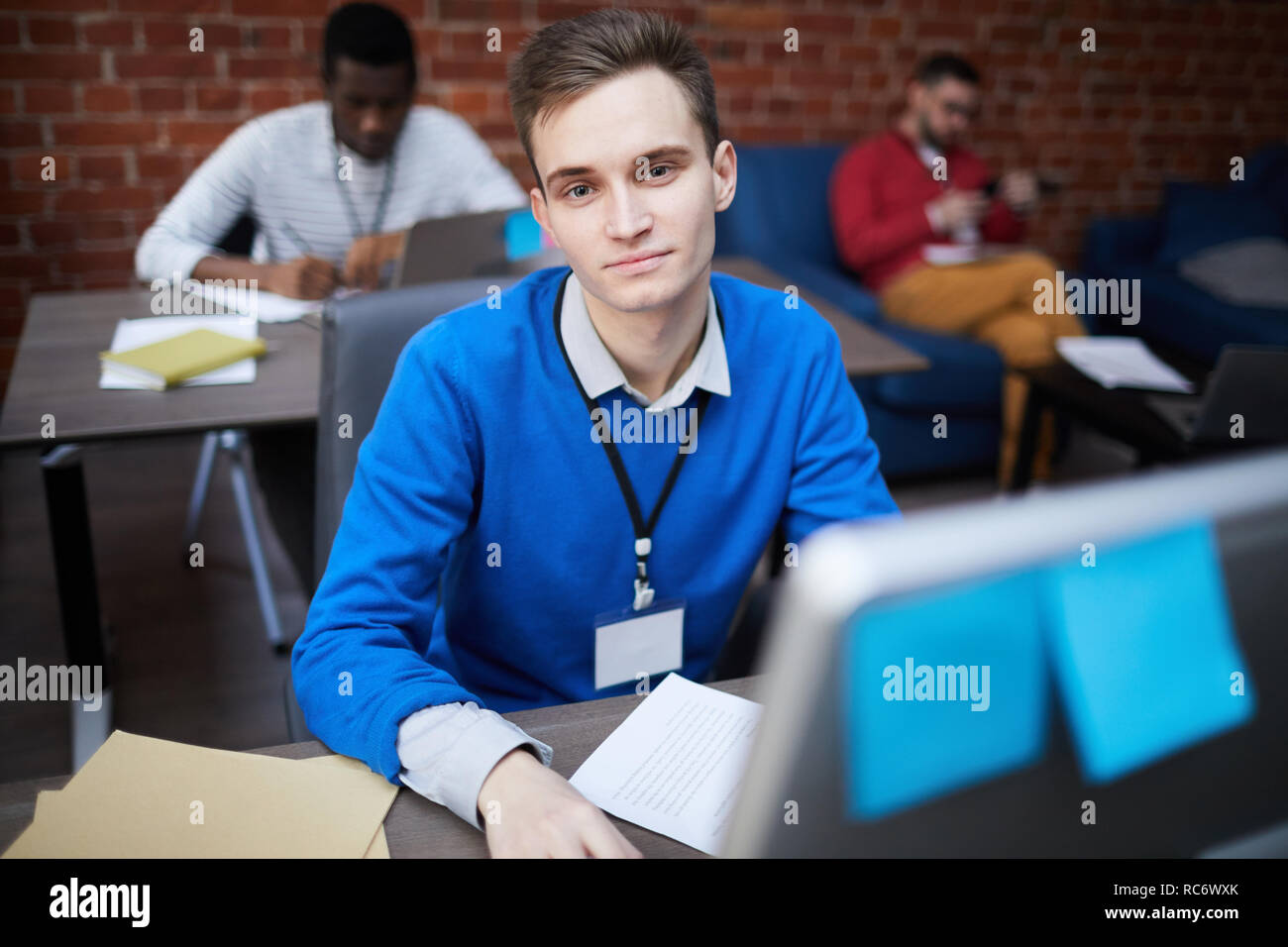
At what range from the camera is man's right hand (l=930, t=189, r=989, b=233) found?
3375 mm

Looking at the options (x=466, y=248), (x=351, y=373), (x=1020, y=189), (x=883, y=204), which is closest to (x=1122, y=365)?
(x=1020, y=189)

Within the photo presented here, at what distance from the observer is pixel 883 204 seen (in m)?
3.59

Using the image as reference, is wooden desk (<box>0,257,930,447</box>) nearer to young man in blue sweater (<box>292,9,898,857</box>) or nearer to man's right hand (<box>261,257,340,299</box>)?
man's right hand (<box>261,257,340,299</box>)

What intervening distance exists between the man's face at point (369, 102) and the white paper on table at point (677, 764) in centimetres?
198

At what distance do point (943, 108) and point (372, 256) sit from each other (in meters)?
2.31

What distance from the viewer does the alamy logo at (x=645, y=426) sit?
3.81ft

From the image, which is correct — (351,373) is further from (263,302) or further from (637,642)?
(263,302)

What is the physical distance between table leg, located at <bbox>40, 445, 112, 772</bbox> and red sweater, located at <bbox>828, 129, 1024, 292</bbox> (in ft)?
8.55

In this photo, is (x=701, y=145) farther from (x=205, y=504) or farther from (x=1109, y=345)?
(x=205, y=504)

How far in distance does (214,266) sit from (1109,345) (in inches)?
89.6

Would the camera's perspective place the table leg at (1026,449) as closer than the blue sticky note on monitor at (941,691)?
No

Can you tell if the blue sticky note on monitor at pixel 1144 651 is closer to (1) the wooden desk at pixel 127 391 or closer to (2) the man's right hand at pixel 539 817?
(2) the man's right hand at pixel 539 817

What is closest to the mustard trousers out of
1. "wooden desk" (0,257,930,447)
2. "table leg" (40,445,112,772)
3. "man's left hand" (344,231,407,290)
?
"wooden desk" (0,257,930,447)
